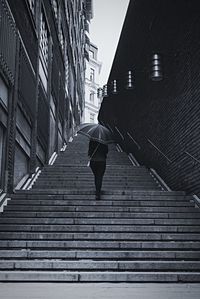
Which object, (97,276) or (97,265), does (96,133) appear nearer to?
(97,265)

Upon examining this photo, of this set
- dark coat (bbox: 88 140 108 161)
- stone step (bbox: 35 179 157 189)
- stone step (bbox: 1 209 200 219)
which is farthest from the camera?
stone step (bbox: 35 179 157 189)

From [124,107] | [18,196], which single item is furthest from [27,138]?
[124,107]

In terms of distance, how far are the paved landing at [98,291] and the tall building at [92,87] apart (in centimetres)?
5490

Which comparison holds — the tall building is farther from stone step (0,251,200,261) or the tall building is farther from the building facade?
stone step (0,251,200,261)

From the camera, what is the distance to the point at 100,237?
7617mm

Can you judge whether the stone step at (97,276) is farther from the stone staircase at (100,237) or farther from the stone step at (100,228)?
the stone step at (100,228)

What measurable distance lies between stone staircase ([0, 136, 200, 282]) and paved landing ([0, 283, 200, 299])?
0.82 feet

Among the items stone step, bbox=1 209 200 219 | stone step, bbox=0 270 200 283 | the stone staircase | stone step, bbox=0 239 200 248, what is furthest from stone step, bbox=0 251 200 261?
stone step, bbox=1 209 200 219

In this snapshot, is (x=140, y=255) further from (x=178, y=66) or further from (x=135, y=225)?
(x=178, y=66)

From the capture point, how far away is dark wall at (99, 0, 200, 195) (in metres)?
10.1

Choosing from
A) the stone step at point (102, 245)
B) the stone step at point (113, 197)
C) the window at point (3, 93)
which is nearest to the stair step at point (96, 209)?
the stone step at point (113, 197)

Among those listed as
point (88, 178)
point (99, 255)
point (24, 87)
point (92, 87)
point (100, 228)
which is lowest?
point (99, 255)

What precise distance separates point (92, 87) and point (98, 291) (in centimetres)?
6026

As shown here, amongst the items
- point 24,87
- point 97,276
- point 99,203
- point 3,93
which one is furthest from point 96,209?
point 24,87
